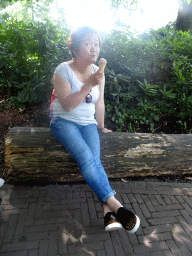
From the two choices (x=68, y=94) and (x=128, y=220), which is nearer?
(x=128, y=220)

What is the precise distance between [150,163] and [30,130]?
6.19ft

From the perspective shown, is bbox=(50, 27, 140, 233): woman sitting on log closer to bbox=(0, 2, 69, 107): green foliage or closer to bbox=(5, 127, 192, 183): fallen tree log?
bbox=(5, 127, 192, 183): fallen tree log

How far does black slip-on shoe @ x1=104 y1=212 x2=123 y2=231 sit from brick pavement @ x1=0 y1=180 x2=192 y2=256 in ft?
1.07

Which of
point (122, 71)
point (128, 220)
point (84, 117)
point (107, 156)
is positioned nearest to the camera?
point (128, 220)

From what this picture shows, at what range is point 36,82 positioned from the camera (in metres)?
3.85

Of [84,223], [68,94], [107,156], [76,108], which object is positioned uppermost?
[68,94]

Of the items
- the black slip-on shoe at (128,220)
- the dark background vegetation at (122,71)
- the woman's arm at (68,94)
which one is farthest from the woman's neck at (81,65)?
the black slip-on shoe at (128,220)

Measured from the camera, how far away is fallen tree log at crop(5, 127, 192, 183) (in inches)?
101

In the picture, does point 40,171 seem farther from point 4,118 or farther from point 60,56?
→ point 60,56

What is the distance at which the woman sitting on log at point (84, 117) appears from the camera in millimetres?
1900

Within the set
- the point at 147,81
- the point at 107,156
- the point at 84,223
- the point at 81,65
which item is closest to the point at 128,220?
the point at 84,223

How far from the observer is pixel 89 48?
218cm

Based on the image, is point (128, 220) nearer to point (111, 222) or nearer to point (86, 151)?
point (111, 222)

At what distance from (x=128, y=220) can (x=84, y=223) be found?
2.18 ft
